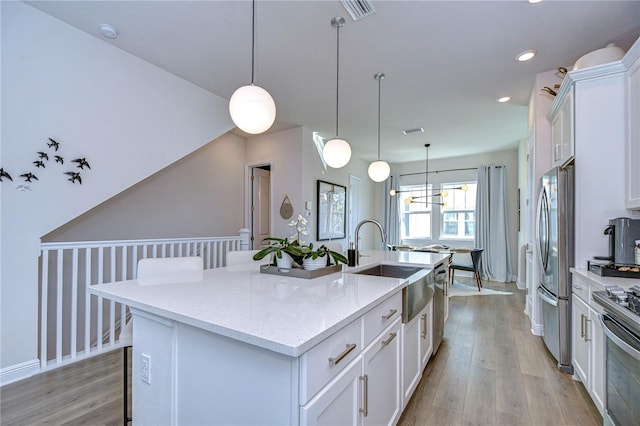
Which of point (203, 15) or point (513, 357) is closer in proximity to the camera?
point (203, 15)

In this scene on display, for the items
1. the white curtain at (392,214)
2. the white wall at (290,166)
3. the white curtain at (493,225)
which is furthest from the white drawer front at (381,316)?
the white curtain at (392,214)

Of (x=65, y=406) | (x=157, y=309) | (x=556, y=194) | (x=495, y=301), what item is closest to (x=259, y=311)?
(x=157, y=309)

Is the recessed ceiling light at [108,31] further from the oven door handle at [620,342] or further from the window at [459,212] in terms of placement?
the window at [459,212]

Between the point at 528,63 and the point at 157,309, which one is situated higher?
the point at 528,63

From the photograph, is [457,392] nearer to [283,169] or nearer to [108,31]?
[283,169]

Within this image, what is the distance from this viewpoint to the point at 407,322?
5.64 ft

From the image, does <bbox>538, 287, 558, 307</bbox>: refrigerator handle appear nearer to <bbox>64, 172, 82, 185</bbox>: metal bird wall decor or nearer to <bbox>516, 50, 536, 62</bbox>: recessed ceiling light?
<bbox>516, 50, 536, 62</bbox>: recessed ceiling light

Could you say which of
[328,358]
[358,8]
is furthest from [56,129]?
[328,358]

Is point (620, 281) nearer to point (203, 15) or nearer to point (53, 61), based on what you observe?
point (203, 15)

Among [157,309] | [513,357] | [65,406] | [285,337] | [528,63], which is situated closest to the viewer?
[285,337]

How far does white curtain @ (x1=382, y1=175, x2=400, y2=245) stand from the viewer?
7391 millimetres

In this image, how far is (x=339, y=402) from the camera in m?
1.05

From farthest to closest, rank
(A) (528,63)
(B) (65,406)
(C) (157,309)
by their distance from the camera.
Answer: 1. (A) (528,63)
2. (B) (65,406)
3. (C) (157,309)

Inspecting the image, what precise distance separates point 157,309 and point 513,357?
297 centimetres
